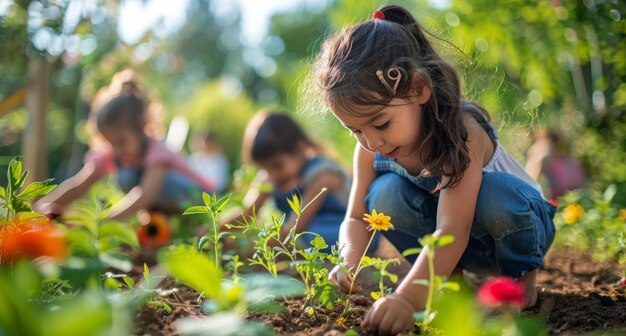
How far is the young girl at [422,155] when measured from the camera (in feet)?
5.57

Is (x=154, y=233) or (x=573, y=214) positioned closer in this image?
(x=573, y=214)

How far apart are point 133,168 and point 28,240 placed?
3041mm

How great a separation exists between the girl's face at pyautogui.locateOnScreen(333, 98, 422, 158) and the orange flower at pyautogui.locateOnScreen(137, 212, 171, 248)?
2.10m

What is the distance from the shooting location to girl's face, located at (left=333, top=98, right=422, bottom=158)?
170 centimetres

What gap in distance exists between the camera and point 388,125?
5.63 feet

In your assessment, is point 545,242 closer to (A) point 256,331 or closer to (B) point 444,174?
(B) point 444,174

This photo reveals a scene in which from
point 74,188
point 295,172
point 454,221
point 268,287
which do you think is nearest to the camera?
point 268,287

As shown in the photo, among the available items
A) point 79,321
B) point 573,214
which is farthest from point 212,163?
point 79,321

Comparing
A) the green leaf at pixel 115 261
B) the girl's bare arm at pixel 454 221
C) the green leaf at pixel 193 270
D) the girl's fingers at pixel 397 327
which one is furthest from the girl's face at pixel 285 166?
the green leaf at pixel 193 270

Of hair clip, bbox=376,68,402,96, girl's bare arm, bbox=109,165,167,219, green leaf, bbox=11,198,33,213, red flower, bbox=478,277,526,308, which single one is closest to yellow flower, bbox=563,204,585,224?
hair clip, bbox=376,68,402,96

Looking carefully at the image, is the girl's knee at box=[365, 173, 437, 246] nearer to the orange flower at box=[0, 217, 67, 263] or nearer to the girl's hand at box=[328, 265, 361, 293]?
the girl's hand at box=[328, 265, 361, 293]

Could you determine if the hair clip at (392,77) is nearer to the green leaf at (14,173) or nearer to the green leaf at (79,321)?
the green leaf at (14,173)

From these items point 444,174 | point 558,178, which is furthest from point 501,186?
point 558,178

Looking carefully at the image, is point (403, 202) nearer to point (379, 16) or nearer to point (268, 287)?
point (379, 16)
